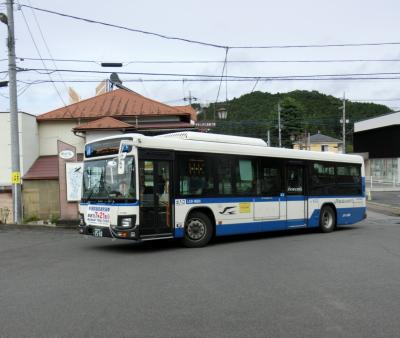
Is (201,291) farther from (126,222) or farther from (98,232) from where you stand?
(98,232)

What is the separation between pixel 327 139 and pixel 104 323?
93.0 meters

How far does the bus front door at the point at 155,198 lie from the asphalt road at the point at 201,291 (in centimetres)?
61

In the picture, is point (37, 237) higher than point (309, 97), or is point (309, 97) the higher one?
point (309, 97)

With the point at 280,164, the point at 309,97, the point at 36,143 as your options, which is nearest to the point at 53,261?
the point at 280,164

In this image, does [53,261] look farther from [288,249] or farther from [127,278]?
[288,249]

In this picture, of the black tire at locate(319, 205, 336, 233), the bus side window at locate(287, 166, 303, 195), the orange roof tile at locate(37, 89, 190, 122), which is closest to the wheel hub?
the bus side window at locate(287, 166, 303, 195)

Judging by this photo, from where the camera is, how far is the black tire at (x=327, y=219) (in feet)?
55.6

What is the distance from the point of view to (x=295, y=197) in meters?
15.8

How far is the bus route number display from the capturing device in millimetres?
11594

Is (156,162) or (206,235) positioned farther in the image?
(206,235)

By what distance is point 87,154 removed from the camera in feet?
42.3

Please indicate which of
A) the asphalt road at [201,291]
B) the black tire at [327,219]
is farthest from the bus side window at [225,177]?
the black tire at [327,219]

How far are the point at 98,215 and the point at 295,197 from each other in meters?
6.79

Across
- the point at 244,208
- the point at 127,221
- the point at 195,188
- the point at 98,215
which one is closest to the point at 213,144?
the point at 195,188
